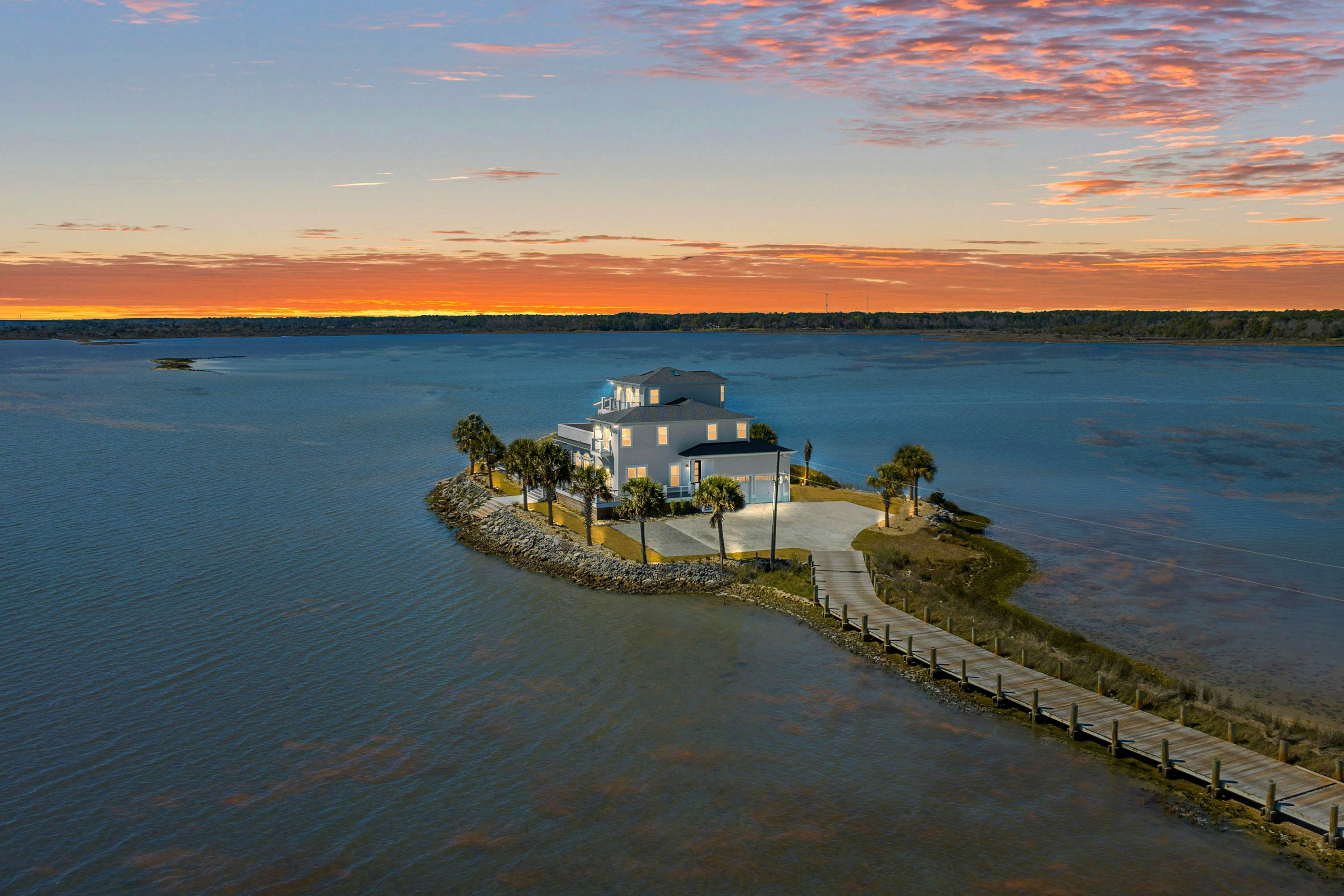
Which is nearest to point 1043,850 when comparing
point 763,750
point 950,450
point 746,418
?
point 763,750

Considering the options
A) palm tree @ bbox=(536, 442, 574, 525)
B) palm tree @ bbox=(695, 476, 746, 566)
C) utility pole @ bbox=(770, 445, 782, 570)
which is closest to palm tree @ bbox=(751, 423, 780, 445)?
utility pole @ bbox=(770, 445, 782, 570)

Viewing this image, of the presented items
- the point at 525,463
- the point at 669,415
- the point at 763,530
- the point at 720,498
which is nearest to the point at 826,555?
the point at 763,530

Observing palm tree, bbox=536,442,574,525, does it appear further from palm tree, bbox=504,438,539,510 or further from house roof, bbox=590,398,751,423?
house roof, bbox=590,398,751,423

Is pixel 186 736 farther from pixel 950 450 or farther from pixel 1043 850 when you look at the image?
pixel 950 450

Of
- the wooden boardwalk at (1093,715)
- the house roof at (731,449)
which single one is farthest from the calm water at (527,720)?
the house roof at (731,449)

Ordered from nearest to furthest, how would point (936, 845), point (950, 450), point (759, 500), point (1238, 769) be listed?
point (936, 845) → point (1238, 769) → point (759, 500) → point (950, 450)

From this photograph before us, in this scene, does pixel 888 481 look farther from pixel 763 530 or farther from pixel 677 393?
pixel 677 393

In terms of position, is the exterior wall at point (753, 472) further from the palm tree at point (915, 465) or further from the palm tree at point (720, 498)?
the palm tree at point (720, 498)
